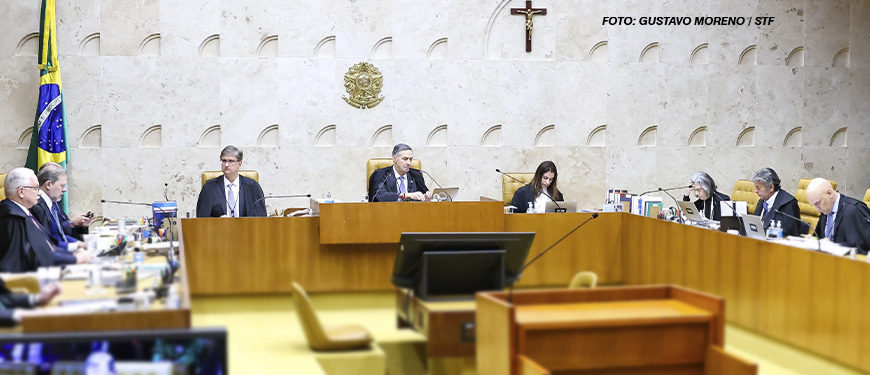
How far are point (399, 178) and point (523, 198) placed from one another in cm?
112

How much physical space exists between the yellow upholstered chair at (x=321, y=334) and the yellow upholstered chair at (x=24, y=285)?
1148 mm

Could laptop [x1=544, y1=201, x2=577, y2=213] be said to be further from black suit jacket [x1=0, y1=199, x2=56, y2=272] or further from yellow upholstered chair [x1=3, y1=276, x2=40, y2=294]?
yellow upholstered chair [x1=3, y1=276, x2=40, y2=294]

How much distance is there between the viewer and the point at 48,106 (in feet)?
26.6

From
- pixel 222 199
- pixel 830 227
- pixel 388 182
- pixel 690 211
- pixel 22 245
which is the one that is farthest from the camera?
pixel 388 182

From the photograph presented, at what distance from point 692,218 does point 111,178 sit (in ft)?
18.8

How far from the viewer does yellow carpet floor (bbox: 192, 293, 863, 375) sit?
15.3 ft

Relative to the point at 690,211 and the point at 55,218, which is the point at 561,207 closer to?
the point at 690,211

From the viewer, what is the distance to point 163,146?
28.9ft

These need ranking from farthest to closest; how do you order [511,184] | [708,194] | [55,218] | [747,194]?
[511,184], [747,194], [708,194], [55,218]

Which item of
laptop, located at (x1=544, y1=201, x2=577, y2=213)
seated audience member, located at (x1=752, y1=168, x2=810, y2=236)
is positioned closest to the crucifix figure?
laptop, located at (x1=544, y1=201, x2=577, y2=213)

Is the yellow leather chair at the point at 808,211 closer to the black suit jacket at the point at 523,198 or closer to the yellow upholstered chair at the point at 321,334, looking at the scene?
the black suit jacket at the point at 523,198

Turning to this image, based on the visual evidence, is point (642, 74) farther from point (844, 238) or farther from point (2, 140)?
point (2, 140)

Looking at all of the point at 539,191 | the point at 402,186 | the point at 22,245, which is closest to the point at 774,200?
the point at 539,191

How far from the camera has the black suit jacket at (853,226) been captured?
546cm
